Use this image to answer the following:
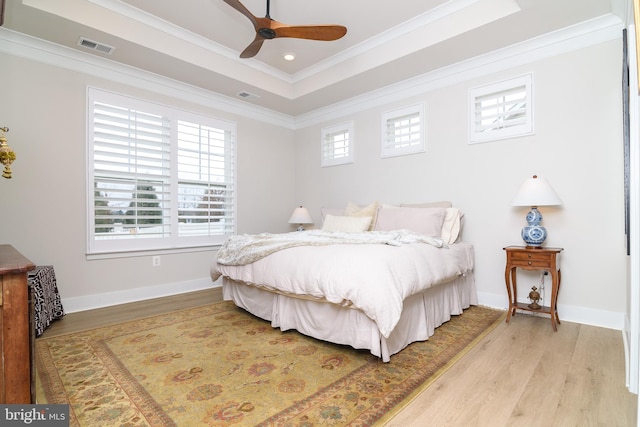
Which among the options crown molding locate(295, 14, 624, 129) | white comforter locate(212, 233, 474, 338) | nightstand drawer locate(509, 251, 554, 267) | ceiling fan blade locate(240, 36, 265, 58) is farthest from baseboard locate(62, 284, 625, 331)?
ceiling fan blade locate(240, 36, 265, 58)

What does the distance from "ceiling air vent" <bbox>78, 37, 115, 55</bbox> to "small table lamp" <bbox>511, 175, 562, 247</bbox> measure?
14.0 feet

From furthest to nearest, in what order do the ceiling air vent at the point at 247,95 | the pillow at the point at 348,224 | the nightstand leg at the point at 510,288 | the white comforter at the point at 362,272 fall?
the ceiling air vent at the point at 247,95 < the pillow at the point at 348,224 < the nightstand leg at the point at 510,288 < the white comforter at the point at 362,272

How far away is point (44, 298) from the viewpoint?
285 cm

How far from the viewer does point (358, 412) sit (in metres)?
1.64

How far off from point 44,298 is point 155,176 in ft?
5.60

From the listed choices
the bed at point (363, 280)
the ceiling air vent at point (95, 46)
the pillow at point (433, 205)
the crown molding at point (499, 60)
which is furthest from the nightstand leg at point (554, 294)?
the ceiling air vent at point (95, 46)

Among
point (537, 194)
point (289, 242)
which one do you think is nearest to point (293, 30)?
point (289, 242)

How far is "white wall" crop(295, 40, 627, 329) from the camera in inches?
112

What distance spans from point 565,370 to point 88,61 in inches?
198

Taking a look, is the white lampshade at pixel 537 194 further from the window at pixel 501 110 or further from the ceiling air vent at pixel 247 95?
the ceiling air vent at pixel 247 95

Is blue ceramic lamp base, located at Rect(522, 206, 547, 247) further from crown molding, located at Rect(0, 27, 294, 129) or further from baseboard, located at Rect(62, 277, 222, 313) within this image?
crown molding, located at Rect(0, 27, 294, 129)

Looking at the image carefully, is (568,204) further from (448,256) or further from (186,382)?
(186,382)

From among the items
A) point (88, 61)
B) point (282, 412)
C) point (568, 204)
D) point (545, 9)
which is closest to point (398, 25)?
point (545, 9)

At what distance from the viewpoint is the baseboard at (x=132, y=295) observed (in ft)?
11.2
